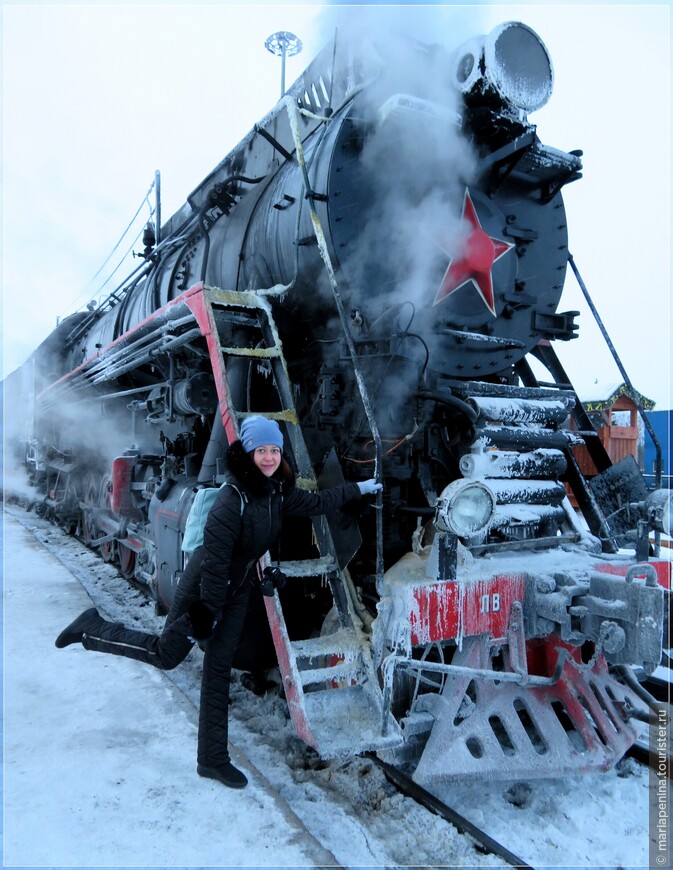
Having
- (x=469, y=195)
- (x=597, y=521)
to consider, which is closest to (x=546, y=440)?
(x=597, y=521)

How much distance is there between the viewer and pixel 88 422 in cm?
686

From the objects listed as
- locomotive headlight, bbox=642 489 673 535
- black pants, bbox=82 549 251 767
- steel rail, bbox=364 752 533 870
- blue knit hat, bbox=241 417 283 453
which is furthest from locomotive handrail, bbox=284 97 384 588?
locomotive headlight, bbox=642 489 673 535

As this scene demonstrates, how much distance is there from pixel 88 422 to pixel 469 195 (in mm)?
5220

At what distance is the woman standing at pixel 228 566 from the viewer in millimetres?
2361

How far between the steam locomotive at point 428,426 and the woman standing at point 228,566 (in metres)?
0.17

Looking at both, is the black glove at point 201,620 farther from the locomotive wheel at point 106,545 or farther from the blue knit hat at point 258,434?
the locomotive wheel at point 106,545

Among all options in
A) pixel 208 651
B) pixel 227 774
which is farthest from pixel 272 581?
pixel 227 774

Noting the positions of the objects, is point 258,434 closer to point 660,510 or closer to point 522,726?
point 522,726

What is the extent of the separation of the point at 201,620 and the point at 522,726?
1.36 meters

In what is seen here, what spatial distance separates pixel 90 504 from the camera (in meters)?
7.30

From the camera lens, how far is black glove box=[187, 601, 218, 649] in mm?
2346

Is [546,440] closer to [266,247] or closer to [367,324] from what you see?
[367,324]

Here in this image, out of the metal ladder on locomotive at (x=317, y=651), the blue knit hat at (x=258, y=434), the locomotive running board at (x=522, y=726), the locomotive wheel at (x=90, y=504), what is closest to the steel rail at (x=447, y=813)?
the locomotive running board at (x=522, y=726)

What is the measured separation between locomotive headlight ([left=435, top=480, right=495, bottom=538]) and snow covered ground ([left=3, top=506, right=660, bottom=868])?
1.13m
